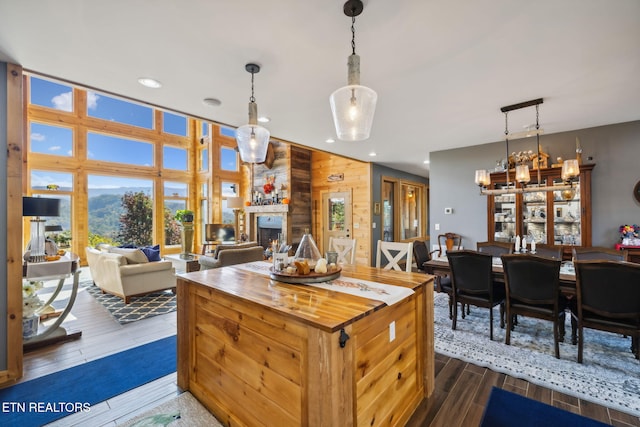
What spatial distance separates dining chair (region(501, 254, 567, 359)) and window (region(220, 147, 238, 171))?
344 inches

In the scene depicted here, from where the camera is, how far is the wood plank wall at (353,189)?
6914 mm

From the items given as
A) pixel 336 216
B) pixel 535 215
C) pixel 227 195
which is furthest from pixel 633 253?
pixel 227 195

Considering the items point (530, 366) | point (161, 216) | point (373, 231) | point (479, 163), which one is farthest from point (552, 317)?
point (161, 216)

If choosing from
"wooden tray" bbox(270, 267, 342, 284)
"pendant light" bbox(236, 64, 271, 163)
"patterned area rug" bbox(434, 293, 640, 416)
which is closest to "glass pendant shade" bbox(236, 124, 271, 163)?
"pendant light" bbox(236, 64, 271, 163)

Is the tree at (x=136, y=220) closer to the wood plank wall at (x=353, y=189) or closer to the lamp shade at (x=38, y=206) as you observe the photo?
the wood plank wall at (x=353, y=189)

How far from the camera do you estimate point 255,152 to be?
8.50 ft

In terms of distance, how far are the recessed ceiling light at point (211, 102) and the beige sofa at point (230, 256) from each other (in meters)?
2.29

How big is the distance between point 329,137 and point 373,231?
3.25m

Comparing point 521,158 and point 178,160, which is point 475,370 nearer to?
point 521,158

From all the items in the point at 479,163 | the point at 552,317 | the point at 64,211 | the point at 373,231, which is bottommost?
the point at 552,317

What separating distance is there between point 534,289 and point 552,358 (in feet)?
2.06

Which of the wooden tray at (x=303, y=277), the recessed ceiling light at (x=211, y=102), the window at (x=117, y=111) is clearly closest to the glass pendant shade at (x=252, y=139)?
the recessed ceiling light at (x=211, y=102)

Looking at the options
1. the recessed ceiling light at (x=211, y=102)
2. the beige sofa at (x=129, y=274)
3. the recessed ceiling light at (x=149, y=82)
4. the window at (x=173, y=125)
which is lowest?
the beige sofa at (x=129, y=274)

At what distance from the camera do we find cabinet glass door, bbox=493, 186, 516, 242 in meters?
4.63
